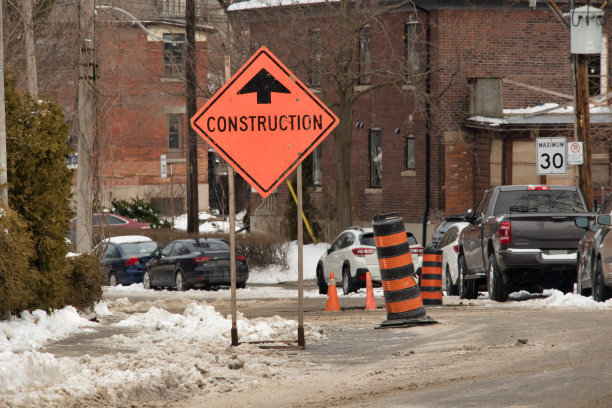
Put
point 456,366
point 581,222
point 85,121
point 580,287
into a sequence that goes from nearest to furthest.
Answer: point 456,366 < point 85,121 < point 581,222 < point 580,287

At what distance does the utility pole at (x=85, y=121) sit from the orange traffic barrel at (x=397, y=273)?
16.9 feet

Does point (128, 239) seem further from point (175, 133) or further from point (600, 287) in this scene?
point (175, 133)

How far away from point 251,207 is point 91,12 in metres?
29.0

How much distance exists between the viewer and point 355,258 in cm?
2427

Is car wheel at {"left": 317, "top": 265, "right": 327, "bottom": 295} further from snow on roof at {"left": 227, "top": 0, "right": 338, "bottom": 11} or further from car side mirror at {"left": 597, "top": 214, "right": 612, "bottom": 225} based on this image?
car side mirror at {"left": 597, "top": 214, "right": 612, "bottom": 225}

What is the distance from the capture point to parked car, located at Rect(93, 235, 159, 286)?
30656 millimetres

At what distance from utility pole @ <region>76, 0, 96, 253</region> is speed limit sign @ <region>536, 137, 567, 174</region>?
12218 millimetres

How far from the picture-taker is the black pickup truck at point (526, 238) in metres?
17.3

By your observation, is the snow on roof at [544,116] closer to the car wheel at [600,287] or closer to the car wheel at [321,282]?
the car wheel at [321,282]

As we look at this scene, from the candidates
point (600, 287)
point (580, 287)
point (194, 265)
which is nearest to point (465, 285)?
point (580, 287)

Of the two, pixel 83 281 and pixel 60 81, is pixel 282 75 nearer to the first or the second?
pixel 83 281

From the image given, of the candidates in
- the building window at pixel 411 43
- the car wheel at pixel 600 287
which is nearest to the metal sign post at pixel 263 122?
the car wheel at pixel 600 287

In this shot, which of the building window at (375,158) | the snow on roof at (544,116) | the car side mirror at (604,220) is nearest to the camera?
the car side mirror at (604,220)

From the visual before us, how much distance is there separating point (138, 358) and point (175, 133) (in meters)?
49.0
